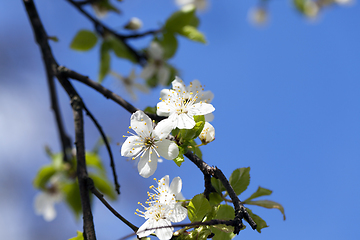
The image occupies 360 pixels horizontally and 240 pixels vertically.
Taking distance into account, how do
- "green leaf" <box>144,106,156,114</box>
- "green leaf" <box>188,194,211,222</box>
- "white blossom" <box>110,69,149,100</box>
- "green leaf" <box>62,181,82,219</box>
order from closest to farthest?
"green leaf" <box>188,194,211,222</box>
"green leaf" <box>144,106,156,114</box>
"green leaf" <box>62,181,82,219</box>
"white blossom" <box>110,69,149,100</box>

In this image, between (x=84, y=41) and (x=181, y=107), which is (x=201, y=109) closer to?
(x=181, y=107)

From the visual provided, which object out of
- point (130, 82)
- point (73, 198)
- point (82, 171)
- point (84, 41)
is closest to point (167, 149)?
point (82, 171)

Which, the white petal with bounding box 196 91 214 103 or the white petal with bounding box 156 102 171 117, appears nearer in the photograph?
the white petal with bounding box 156 102 171 117

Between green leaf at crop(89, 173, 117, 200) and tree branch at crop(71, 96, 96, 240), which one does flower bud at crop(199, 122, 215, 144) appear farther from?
green leaf at crop(89, 173, 117, 200)

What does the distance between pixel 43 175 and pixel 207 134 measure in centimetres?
159

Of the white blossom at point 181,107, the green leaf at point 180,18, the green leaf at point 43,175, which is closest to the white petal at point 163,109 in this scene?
the white blossom at point 181,107

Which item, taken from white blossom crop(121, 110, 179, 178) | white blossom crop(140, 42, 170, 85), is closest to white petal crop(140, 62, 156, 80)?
white blossom crop(140, 42, 170, 85)

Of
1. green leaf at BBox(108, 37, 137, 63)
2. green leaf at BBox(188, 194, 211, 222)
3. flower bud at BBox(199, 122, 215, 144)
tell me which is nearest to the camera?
green leaf at BBox(188, 194, 211, 222)

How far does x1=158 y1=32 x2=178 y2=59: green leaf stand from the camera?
1788 mm

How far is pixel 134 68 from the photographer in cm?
214

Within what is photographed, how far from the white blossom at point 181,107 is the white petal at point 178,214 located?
0.68ft

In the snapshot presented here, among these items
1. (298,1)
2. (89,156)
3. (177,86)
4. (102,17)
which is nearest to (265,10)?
(298,1)

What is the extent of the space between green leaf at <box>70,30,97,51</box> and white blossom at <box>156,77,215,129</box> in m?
0.97

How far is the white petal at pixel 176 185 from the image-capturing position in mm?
843
